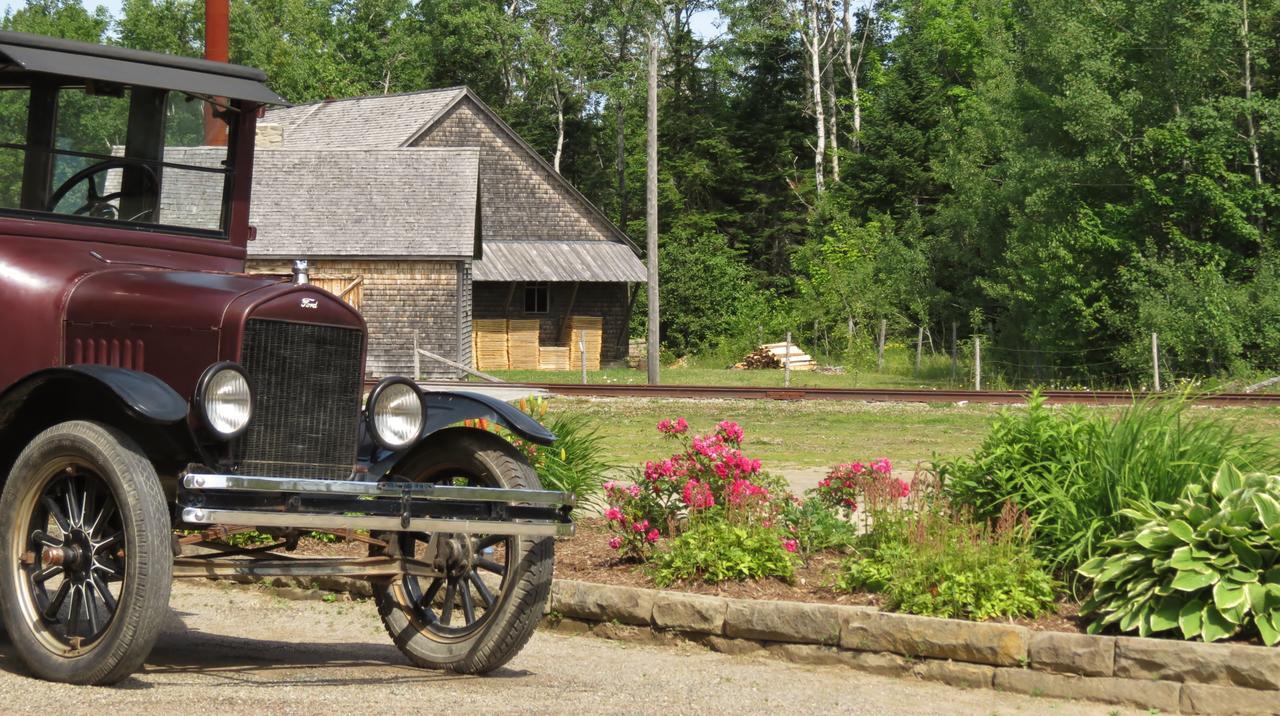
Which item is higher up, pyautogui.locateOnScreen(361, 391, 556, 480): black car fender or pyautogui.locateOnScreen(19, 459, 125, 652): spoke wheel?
pyautogui.locateOnScreen(361, 391, 556, 480): black car fender

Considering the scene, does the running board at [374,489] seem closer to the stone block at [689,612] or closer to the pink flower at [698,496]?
the stone block at [689,612]

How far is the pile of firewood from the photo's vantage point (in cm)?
4291

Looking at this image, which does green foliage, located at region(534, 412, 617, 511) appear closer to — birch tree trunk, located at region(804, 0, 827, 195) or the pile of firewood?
the pile of firewood

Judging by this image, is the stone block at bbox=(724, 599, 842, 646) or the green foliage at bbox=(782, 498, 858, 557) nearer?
the stone block at bbox=(724, 599, 842, 646)

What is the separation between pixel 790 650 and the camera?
7.59 m

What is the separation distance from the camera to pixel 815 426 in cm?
2189

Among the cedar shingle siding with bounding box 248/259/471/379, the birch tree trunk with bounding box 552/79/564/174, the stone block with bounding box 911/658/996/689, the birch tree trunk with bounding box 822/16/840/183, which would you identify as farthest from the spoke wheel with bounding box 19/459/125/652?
the birch tree trunk with bounding box 552/79/564/174

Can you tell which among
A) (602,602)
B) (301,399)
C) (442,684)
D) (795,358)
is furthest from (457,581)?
(795,358)

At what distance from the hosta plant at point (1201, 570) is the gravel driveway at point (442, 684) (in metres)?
0.66

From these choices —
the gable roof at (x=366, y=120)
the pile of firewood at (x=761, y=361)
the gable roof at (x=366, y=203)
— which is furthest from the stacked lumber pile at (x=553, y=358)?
the gable roof at (x=366, y=120)

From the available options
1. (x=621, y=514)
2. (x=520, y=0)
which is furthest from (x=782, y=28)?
(x=621, y=514)

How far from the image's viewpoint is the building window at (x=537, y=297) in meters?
46.2

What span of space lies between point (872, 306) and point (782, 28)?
18.1 metres

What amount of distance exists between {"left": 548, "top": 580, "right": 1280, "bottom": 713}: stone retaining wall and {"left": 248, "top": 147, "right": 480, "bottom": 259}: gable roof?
97.4 feet
